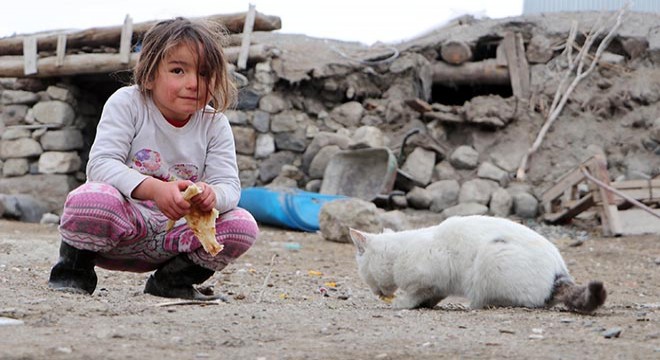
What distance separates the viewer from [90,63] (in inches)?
433

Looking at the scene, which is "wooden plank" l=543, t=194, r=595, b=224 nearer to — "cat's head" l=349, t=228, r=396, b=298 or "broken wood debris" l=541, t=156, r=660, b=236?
"broken wood debris" l=541, t=156, r=660, b=236

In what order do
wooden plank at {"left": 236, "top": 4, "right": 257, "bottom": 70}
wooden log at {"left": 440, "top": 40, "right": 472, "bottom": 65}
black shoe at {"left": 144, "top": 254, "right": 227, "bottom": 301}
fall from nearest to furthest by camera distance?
1. black shoe at {"left": 144, "top": 254, "right": 227, "bottom": 301}
2. wooden plank at {"left": 236, "top": 4, "right": 257, "bottom": 70}
3. wooden log at {"left": 440, "top": 40, "right": 472, "bottom": 65}

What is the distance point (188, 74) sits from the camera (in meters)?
3.49

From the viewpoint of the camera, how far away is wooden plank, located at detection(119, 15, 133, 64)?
35.5 feet

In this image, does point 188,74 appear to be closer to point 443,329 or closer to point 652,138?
point 443,329

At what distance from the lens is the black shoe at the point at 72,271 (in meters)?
3.52

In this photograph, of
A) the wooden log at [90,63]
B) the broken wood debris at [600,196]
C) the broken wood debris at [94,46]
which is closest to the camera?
the broken wood debris at [600,196]

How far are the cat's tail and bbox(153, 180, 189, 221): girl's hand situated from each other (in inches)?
64.3

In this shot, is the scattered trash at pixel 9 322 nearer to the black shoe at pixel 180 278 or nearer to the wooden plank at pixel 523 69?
the black shoe at pixel 180 278

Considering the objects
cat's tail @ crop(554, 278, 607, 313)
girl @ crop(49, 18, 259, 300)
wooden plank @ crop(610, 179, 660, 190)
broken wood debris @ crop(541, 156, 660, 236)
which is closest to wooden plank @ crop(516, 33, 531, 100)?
broken wood debris @ crop(541, 156, 660, 236)

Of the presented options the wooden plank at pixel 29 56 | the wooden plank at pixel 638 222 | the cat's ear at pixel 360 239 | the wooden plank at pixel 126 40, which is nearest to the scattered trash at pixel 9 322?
the cat's ear at pixel 360 239

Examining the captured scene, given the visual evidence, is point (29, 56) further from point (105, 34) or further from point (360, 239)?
point (360, 239)

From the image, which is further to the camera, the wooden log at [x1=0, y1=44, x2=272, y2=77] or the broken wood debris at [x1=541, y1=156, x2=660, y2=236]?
the wooden log at [x1=0, y1=44, x2=272, y2=77]

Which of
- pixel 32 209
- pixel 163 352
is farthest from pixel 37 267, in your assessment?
pixel 32 209
